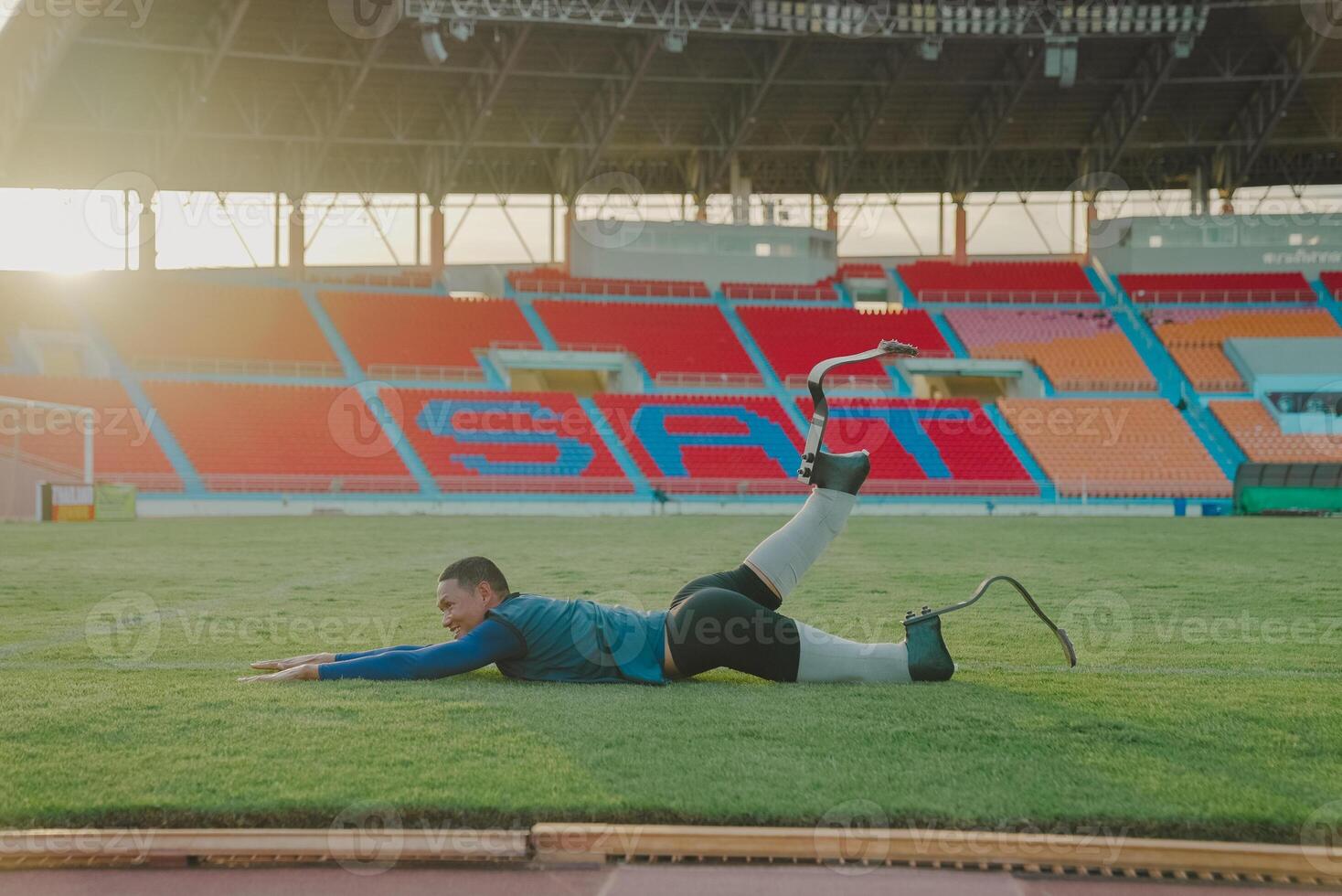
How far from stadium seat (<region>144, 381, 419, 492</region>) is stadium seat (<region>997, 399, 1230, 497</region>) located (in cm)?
1759

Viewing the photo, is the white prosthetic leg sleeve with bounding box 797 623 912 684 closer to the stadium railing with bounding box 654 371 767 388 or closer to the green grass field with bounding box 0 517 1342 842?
the green grass field with bounding box 0 517 1342 842

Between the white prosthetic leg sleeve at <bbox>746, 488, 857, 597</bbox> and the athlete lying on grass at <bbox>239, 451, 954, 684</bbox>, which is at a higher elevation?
the white prosthetic leg sleeve at <bbox>746, 488, 857, 597</bbox>

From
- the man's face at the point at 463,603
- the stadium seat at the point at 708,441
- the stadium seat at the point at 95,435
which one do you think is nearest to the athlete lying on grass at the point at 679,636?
the man's face at the point at 463,603

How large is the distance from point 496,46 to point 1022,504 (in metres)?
19.0

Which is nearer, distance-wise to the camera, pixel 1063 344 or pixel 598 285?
pixel 1063 344

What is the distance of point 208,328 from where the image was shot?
112 ft

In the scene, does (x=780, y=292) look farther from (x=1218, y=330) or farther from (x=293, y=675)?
(x=293, y=675)

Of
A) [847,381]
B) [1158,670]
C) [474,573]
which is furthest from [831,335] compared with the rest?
[474,573]

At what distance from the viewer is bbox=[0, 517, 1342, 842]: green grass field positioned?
3.43m

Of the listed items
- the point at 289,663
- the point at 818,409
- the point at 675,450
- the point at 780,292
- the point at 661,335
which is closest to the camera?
the point at 289,663

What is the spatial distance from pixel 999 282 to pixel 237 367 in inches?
1047

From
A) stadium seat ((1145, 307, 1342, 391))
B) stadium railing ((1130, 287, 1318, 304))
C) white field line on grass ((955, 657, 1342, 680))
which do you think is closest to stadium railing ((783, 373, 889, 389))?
stadium seat ((1145, 307, 1342, 391))

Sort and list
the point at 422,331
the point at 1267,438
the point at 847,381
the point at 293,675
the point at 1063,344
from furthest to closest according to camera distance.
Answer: the point at 1063,344 < the point at 847,381 < the point at 422,331 < the point at 1267,438 < the point at 293,675

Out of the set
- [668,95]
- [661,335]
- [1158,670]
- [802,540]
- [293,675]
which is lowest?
[1158,670]
